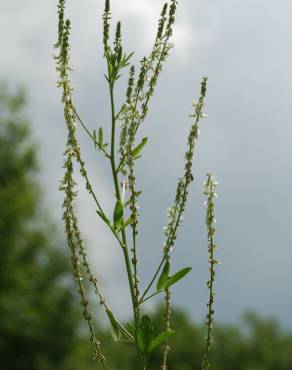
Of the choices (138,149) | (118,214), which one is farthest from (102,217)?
(138,149)

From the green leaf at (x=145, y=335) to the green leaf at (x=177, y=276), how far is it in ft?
0.93

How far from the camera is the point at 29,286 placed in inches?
1403

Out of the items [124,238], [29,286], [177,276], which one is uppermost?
[29,286]

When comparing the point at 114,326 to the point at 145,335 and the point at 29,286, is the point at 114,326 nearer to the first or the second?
the point at 145,335

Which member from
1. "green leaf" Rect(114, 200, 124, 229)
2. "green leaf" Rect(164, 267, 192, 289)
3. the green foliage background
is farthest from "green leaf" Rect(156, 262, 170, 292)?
the green foliage background

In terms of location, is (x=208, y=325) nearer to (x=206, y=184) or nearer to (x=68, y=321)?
(x=206, y=184)

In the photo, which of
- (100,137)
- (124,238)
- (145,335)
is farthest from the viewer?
(100,137)

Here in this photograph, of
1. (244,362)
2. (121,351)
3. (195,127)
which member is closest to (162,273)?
(195,127)

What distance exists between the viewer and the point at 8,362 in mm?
34500

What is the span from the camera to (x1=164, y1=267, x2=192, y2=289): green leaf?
4.71m

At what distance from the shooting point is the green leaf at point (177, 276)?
4.71 metres

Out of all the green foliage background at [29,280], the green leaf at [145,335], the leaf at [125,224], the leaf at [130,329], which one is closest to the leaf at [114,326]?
the leaf at [130,329]

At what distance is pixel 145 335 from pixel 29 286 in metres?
31.7

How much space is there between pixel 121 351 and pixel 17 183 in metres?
15.7
